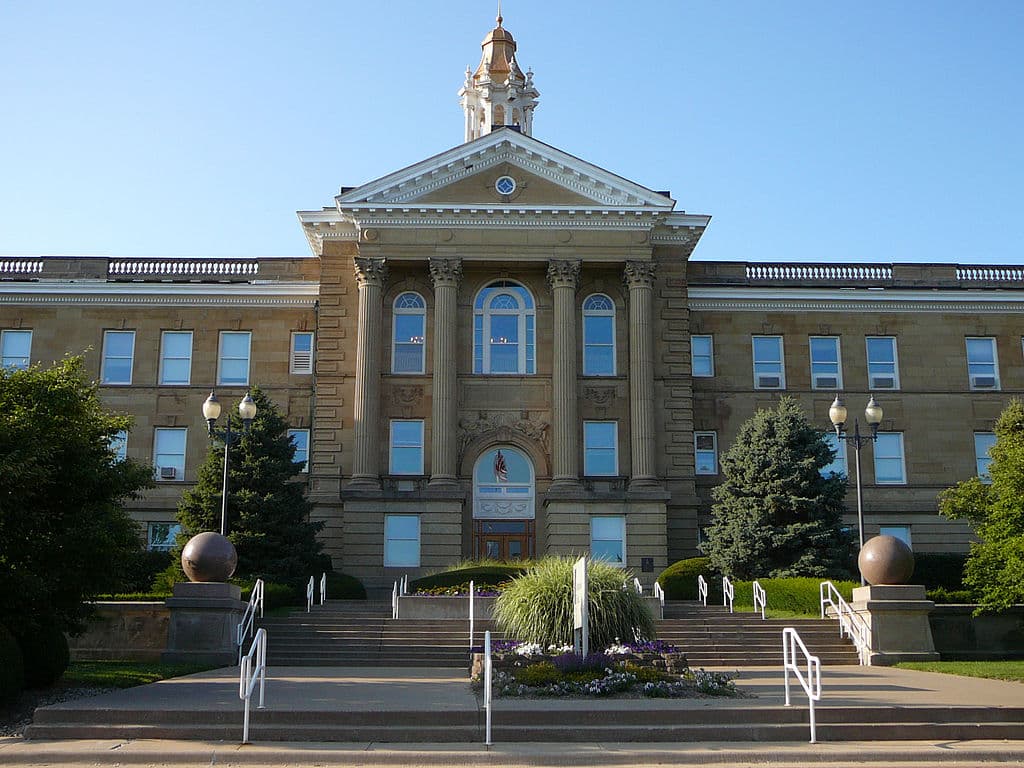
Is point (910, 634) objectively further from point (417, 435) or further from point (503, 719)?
point (417, 435)

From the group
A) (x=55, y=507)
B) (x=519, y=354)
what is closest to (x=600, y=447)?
(x=519, y=354)

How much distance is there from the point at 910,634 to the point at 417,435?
846 inches

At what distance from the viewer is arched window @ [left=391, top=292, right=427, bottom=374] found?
43.0 m

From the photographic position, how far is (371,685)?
20.2 metres

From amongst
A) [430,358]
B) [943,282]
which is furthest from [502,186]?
[943,282]

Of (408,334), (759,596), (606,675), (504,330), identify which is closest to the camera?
(606,675)

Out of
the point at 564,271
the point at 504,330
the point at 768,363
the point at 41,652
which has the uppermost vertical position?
the point at 564,271

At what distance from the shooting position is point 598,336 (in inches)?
1718

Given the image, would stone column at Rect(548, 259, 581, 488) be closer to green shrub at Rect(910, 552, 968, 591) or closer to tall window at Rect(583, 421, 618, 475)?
tall window at Rect(583, 421, 618, 475)

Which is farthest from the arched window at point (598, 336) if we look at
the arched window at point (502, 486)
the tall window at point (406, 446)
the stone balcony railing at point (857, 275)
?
the tall window at point (406, 446)

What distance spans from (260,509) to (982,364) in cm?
2825

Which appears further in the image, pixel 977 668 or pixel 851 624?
pixel 851 624

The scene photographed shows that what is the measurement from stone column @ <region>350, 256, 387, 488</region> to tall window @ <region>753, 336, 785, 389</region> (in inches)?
573

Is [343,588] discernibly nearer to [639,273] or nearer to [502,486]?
[502,486]
